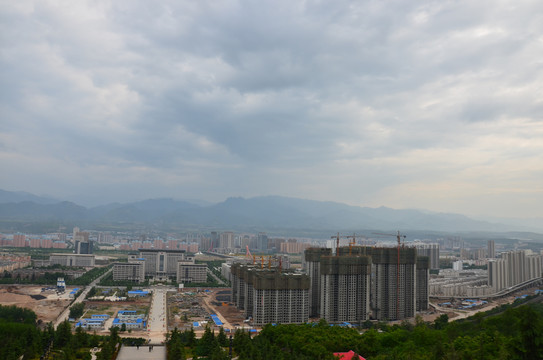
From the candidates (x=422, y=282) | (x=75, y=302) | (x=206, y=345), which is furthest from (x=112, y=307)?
(x=422, y=282)

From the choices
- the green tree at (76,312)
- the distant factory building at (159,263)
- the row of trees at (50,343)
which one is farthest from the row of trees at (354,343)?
the distant factory building at (159,263)

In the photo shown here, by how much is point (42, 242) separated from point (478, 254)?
74949mm

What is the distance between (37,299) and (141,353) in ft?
61.8

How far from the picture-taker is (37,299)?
3384cm

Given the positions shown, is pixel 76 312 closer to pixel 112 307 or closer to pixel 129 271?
pixel 112 307

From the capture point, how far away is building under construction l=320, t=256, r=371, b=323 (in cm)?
2806

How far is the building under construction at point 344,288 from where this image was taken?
2806cm

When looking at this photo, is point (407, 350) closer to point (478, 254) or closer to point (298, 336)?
point (298, 336)

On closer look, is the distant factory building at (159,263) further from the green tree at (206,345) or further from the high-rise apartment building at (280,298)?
the green tree at (206,345)

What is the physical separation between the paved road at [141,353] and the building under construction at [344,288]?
11.0 m

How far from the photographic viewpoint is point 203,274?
4753cm

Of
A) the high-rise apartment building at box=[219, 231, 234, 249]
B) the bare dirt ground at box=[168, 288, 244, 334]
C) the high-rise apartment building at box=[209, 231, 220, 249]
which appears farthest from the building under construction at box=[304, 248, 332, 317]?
the high-rise apartment building at box=[209, 231, 220, 249]

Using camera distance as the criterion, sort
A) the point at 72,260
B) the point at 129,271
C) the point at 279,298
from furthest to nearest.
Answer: the point at 72,260 → the point at 129,271 → the point at 279,298

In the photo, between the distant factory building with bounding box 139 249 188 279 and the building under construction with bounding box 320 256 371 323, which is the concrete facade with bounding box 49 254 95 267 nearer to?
the distant factory building with bounding box 139 249 188 279
